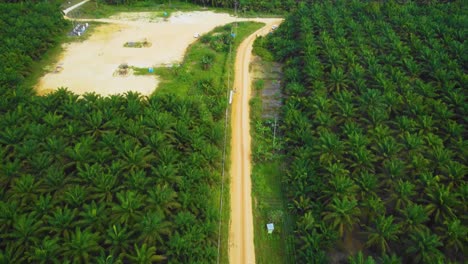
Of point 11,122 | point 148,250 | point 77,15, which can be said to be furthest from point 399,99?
point 77,15

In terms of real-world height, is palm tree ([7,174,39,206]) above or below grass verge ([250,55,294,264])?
above

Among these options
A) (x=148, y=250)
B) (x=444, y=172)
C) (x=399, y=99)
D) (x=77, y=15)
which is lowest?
(x=148, y=250)

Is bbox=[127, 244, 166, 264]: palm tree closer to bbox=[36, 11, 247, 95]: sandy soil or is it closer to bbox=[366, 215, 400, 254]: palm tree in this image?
bbox=[366, 215, 400, 254]: palm tree

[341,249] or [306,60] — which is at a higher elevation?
[306,60]

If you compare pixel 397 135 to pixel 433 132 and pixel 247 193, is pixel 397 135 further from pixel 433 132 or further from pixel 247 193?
pixel 247 193

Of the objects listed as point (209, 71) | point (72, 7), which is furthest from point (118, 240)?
point (72, 7)

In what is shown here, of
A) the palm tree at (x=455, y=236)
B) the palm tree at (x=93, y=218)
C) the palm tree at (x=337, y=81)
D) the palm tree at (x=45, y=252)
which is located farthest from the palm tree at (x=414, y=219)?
the palm tree at (x=45, y=252)

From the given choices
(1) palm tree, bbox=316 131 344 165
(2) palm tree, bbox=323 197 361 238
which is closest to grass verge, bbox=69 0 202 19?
(1) palm tree, bbox=316 131 344 165
